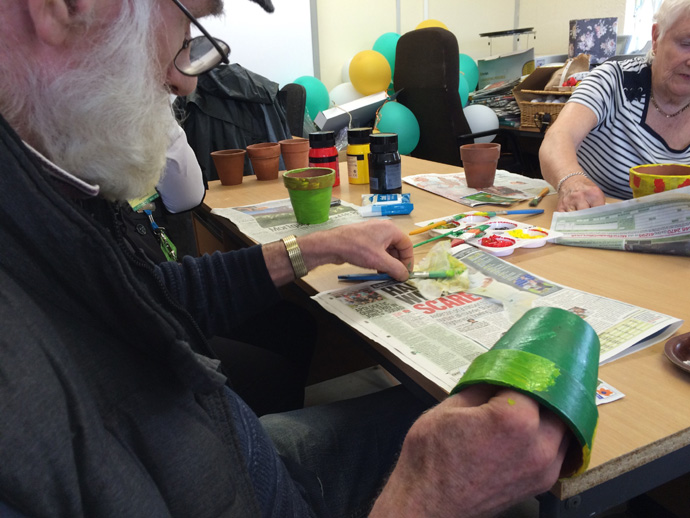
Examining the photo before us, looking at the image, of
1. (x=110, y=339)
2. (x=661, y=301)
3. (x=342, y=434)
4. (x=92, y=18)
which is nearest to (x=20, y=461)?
(x=110, y=339)

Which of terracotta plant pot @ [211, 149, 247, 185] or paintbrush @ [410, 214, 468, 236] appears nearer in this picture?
paintbrush @ [410, 214, 468, 236]

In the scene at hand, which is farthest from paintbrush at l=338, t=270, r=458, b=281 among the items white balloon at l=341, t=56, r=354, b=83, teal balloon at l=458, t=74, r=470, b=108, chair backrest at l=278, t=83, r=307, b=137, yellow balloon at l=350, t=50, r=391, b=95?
white balloon at l=341, t=56, r=354, b=83

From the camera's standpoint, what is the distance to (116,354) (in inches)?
20.9

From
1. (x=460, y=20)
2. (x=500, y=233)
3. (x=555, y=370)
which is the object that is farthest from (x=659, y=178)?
(x=460, y=20)

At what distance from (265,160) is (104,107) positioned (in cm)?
117

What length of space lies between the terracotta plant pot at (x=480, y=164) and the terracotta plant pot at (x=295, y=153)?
1.80ft

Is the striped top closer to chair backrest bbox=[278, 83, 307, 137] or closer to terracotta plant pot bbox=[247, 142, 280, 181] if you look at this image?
terracotta plant pot bbox=[247, 142, 280, 181]

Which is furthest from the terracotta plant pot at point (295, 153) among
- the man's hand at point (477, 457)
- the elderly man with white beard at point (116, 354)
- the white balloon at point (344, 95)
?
the white balloon at point (344, 95)

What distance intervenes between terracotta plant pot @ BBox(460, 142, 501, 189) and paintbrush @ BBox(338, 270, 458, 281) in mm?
630

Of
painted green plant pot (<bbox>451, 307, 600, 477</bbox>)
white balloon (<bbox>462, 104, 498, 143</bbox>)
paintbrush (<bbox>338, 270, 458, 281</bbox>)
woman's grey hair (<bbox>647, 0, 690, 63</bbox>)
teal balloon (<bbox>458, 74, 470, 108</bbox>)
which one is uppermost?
woman's grey hair (<bbox>647, 0, 690, 63</bbox>)

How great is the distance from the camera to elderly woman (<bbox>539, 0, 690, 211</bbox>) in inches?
55.2

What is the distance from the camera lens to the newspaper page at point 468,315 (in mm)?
669

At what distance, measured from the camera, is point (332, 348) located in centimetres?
163

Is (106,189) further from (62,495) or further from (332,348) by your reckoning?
(332,348)
